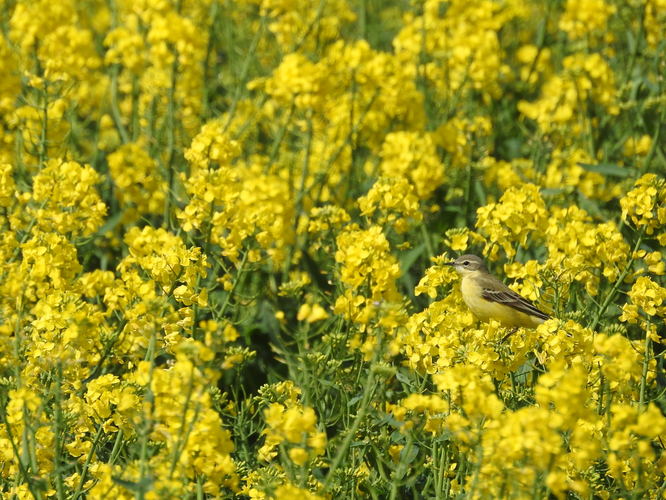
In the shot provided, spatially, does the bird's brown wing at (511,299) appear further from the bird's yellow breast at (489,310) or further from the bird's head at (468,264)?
the bird's head at (468,264)

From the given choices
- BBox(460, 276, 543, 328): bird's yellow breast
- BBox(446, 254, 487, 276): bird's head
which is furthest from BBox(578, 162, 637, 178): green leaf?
BBox(460, 276, 543, 328): bird's yellow breast

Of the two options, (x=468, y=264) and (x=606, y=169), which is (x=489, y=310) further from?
(x=606, y=169)

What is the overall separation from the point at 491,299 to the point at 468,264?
282 mm

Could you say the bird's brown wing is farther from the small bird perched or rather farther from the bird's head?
the bird's head

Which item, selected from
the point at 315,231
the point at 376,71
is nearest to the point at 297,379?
the point at 315,231

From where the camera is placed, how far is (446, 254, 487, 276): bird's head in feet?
17.0

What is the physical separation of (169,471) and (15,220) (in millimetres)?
2477

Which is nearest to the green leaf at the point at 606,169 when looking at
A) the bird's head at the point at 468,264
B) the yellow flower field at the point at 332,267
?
the yellow flower field at the point at 332,267

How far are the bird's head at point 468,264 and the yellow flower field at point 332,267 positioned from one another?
0.07m

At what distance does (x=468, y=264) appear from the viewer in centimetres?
521

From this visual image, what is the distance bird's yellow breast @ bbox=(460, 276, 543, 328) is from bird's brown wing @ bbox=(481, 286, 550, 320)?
0.02 m

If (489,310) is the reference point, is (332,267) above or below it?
above

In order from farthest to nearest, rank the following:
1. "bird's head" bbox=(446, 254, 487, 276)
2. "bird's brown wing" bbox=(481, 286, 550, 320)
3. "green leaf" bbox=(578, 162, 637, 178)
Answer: "green leaf" bbox=(578, 162, 637, 178), "bird's head" bbox=(446, 254, 487, 276), "bird's brown wing" bbox=(481, 286, 550, 320)

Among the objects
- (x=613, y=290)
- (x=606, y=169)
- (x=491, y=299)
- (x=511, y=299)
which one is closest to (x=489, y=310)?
(x=491, y=299)
